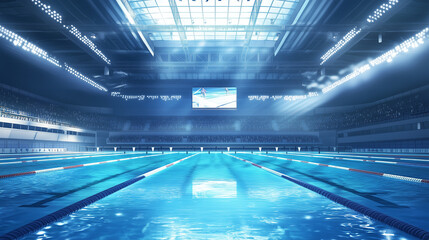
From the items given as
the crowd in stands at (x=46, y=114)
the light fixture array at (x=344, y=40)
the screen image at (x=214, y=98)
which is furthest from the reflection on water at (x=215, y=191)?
the crowd in stands at (x=46, y=114)

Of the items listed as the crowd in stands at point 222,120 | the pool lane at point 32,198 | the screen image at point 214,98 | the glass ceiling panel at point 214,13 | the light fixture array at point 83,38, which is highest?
the glass ceiling panel at point 214,13

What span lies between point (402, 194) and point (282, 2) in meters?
14.0

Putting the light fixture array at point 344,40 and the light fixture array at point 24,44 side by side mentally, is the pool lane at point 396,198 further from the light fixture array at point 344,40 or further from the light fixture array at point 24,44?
the light fixture array at point 24,44

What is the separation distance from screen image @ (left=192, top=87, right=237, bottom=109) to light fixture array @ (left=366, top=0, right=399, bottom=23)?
16086 mm

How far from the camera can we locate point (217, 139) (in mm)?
42156

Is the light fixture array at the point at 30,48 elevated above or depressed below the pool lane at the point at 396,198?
above

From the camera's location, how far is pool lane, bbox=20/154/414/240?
2619 mm

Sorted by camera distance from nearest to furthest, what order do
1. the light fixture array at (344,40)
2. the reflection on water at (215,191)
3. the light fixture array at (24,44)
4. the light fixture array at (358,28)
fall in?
1. the reflection on water at (215,191)
2. the light fixture array at (358,28)
3. the light fixture array at (24,44)
4. the light fixture array at (344,40)

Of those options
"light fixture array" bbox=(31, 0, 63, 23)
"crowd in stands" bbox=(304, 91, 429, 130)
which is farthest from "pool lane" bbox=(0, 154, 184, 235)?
"crowd in stands" bbox=(304, 91, 429, 130)

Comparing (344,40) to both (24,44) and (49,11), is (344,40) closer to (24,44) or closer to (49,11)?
(49,11)

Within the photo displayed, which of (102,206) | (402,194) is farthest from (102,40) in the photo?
(402,194)

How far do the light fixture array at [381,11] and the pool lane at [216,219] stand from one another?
1166 centimetres

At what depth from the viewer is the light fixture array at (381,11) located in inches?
498

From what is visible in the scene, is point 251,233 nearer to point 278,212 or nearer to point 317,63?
point 278,212
